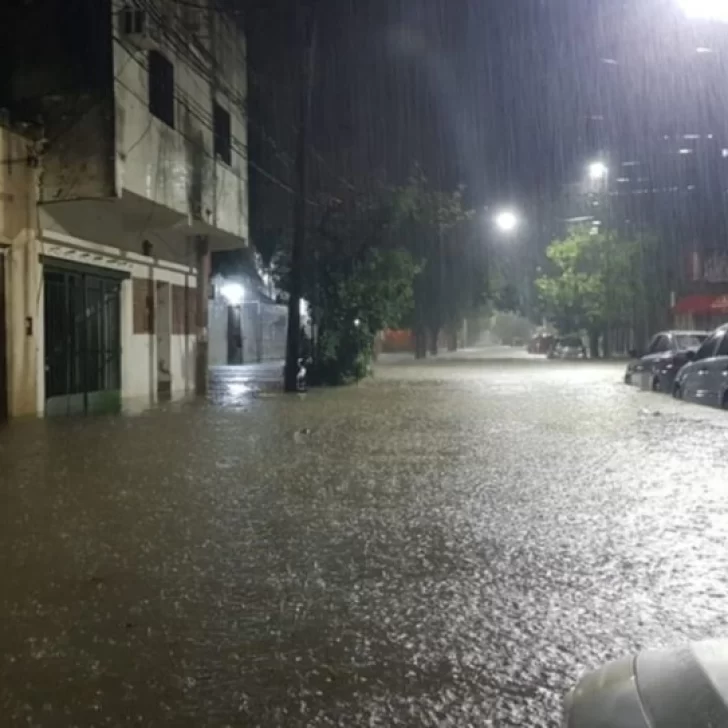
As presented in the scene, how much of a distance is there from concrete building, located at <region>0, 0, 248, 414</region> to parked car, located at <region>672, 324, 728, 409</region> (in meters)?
10.5

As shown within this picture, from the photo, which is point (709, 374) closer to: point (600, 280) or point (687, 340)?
point (687, 340)

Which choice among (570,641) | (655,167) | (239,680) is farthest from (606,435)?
(655,167)

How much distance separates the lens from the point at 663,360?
73.5ft

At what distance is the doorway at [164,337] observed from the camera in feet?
76.4

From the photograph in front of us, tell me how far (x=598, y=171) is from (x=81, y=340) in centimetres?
3490

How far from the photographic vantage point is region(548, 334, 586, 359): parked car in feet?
184

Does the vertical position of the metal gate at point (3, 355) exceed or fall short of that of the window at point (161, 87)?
it falls short

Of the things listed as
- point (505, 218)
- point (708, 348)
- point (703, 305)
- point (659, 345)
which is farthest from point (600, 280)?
point (708, 348)

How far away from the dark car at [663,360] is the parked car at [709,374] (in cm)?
170

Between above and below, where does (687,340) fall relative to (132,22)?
below

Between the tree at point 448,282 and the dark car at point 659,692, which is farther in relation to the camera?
the tree at point 448,282

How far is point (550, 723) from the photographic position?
3.69 metres

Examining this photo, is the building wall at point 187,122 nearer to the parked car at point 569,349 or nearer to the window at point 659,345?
the window at point 659,345

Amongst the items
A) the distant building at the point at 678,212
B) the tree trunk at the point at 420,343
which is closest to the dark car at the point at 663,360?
the distant building at the point at 678,212
